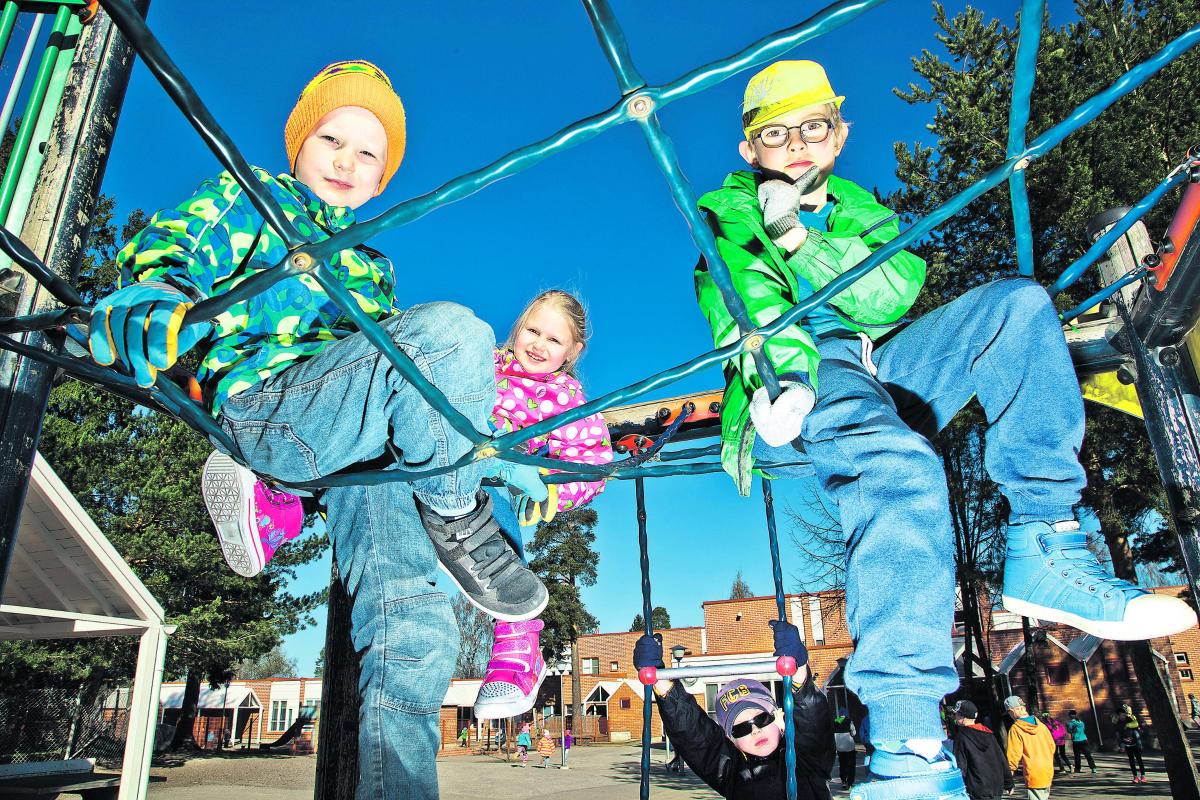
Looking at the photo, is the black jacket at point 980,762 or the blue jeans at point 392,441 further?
the black jacket at point 980,762

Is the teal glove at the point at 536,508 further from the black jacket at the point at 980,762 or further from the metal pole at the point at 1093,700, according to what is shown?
the metal pole at the point at 1093,700

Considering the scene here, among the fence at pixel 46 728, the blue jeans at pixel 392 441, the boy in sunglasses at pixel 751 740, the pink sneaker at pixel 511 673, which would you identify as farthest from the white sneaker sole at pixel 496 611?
the fence at pixel 46 728

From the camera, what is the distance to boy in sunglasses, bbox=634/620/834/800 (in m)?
3.37

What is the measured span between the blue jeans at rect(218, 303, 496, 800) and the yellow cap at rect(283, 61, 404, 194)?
0.77 m

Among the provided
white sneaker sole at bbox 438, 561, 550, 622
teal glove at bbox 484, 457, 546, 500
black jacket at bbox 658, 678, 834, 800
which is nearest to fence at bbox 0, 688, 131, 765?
black jacket at bbox 658, 678, 834, 800

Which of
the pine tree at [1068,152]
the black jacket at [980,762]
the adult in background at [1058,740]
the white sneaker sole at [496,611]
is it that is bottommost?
the adult in background at [1058,740]

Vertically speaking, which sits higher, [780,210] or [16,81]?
[16,81]

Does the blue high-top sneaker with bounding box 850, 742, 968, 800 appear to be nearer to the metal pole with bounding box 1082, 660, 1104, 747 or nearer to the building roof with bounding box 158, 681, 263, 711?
the metal pole with bounding box 1082, 660, 1104, 747

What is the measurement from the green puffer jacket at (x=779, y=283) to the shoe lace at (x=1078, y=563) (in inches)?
19.8

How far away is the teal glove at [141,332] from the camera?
1.29 metres

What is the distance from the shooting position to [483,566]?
2.04 metres

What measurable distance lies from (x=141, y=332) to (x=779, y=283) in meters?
1.18

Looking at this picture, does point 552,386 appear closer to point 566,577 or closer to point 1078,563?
point 1078,563

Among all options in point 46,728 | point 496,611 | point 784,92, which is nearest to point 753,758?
point 496,611
